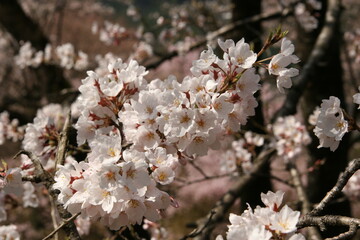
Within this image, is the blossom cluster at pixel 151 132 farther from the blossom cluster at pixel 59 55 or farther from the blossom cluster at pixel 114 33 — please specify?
the blossom cluster at pixel 114 33

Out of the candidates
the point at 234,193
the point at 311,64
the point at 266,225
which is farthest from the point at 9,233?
the point at 311,64

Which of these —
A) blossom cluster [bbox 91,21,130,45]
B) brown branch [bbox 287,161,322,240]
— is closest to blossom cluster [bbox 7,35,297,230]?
brown branch [bbox 287,161,322,240]

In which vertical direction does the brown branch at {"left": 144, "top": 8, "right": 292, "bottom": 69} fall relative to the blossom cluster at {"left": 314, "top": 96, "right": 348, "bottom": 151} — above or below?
below

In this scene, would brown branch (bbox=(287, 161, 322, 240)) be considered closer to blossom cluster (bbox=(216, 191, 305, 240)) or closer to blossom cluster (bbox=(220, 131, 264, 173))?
blossom cluster (bbox=(220, 131, 264, 173))

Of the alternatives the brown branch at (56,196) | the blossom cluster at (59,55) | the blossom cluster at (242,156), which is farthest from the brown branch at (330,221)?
the blossom cluster at (59,55)

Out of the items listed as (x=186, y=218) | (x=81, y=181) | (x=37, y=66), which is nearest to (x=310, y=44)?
A: (x=37, y=66)

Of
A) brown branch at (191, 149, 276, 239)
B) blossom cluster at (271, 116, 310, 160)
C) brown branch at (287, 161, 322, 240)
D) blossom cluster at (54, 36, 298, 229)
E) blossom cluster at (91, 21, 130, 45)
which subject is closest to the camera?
blossom cluster at (54, 36, 298, 229)

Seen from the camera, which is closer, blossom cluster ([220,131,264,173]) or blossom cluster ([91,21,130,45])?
blossom cluster ([220,131,264,173])

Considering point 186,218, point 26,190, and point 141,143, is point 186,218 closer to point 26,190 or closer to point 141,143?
point 26,190
